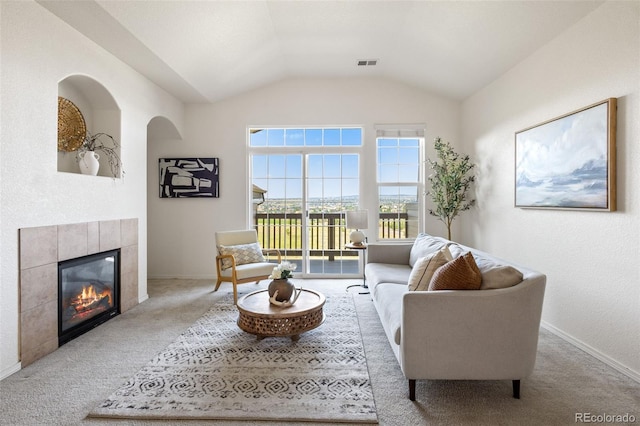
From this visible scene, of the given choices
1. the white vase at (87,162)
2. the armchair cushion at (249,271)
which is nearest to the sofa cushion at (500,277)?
the armchair cushion at (249,271)

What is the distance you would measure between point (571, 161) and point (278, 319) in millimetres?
2819

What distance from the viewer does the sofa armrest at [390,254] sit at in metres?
4.01

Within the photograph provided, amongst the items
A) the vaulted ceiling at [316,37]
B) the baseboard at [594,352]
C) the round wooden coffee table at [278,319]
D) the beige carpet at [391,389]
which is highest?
the vaulted ceiling at [316,37]

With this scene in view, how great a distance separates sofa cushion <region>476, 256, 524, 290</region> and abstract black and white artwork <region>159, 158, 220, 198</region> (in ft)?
13.5

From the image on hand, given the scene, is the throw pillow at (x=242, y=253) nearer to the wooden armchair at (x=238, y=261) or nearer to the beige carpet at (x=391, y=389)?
the wooden armchair at (x=238, y=261)

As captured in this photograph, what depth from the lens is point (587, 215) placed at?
2605 millimetres

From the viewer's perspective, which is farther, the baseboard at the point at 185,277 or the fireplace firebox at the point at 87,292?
the baseboard at the point at 185,277

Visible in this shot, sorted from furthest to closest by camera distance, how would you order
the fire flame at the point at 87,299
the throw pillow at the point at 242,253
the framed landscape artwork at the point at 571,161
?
the throw pillow at the point at 242,253
the fire flame at the point at 87,299
the framed landscape artwork at the point at 571,161

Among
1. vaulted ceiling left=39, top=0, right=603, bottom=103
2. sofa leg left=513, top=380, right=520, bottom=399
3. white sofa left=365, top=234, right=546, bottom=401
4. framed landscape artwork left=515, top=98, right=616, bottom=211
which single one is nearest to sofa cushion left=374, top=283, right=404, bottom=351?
white sofa left=365, top=234, right=546, bottom=401

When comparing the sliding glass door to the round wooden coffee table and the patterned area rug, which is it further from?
the round wooden coffee table

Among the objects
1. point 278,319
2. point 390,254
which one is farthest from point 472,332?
point 390,254

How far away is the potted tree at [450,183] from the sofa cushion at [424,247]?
0.89 m

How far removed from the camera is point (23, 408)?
1.90 meters

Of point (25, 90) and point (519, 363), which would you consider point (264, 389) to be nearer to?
point (519, 363)
